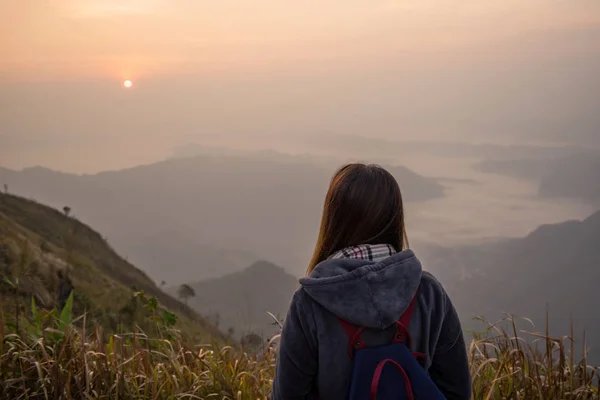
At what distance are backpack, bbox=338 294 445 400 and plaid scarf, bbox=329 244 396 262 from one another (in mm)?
237

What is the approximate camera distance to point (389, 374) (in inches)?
79.6

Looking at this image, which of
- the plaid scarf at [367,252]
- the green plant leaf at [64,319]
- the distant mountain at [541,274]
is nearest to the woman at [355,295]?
the plaid scarf at [367,252]

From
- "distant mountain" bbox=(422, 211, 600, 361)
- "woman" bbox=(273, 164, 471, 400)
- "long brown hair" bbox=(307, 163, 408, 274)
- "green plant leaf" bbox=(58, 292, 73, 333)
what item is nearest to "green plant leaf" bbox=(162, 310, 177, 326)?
"green plant leaf" bbox=(58, 292, 73, 333)

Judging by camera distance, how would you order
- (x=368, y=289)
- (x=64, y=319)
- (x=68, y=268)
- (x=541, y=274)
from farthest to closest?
1. (x=541, y=274)
2. (x=68, y=268)
3. (x=64, y=319)
4. (x=368, y=289)

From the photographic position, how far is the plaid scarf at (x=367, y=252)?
2.12 m

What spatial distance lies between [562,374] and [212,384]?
7.50ft

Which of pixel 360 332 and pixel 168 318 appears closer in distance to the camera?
pixel 360 332

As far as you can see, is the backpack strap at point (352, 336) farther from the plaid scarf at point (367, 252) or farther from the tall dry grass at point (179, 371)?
the tall dry grass at point (179, 371)

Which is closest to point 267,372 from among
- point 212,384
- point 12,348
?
point 212,384

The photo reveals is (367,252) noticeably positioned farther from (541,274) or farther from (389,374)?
(541,274)

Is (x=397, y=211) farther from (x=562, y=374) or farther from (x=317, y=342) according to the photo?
(x=562, y=374)

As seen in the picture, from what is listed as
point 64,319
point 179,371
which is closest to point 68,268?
point 64,319

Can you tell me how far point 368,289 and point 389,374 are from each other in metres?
0.29

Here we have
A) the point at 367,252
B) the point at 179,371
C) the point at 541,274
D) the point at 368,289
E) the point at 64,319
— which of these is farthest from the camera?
the point at 541,274
